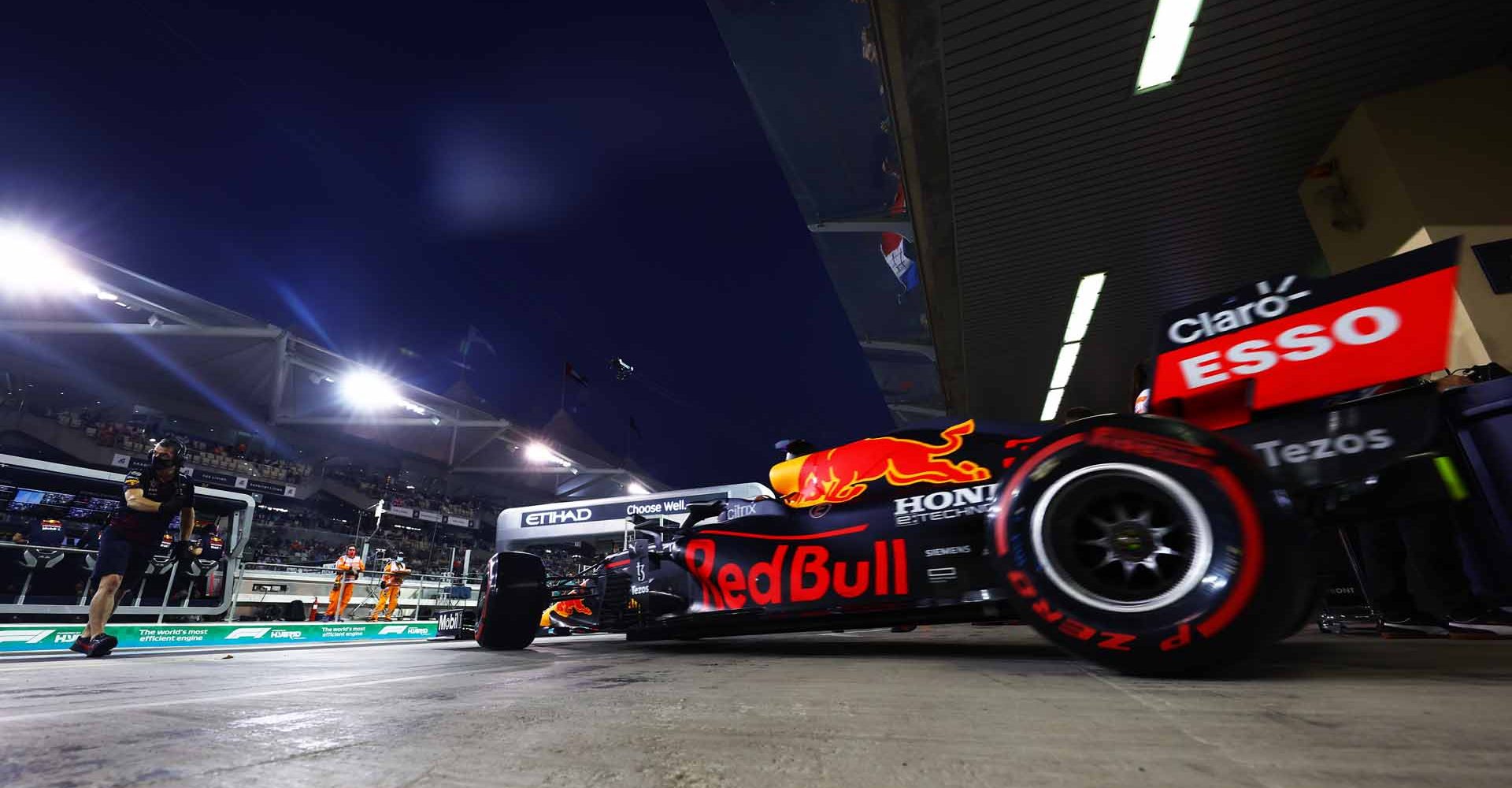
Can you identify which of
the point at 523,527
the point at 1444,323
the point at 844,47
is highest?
the point at 844,47

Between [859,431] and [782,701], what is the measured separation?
84.6 feet

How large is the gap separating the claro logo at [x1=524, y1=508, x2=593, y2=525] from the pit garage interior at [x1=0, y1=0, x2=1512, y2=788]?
31.7ft

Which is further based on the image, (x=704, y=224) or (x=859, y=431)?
(x=859, y=431)

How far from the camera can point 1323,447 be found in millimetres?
1601

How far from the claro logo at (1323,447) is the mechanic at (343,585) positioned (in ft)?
38.4

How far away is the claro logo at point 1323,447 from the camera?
155cm

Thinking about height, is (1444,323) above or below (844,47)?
below

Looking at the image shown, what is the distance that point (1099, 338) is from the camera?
766 centimetres

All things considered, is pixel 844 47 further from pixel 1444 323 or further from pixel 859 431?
pixel 859 431

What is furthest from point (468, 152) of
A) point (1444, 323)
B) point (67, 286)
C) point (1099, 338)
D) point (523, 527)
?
point (1444, 323)

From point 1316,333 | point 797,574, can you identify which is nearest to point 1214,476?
point 1316,333

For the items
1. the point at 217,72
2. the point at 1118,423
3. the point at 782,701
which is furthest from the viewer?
the point at 217,72

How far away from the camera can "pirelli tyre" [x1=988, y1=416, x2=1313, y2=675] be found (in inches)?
53.4

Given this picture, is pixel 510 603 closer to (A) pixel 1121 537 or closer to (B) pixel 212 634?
(A) pixel 1121 537
